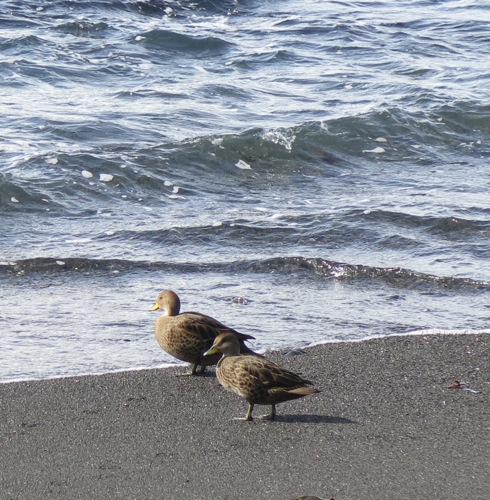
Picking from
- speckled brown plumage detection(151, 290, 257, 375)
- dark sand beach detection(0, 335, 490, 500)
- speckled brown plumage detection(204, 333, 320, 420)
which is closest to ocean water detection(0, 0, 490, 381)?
speckled brown plumage detection(151, 290, 257, 375)

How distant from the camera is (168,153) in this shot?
12484mm

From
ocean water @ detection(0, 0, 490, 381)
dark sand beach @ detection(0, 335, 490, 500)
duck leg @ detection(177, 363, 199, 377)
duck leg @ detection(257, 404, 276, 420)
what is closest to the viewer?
dark sand beach @ detection(0, 335, 490, 500)

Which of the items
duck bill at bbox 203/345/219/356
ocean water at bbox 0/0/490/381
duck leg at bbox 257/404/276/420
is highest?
duck bill at bbox 203/345/219/356

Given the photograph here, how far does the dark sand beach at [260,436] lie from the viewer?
182 inches

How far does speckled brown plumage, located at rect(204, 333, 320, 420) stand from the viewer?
5.27 m

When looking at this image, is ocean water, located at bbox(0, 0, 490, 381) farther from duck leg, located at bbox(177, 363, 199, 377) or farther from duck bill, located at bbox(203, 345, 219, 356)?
duck bill, located at bbox(203, 345, 219, 356)

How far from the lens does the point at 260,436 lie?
5199 millimetres

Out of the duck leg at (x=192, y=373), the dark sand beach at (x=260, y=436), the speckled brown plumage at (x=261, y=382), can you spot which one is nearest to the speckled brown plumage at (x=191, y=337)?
the duck leg at (x=192, y=373)

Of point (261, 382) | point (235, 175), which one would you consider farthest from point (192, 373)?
point (235, 175)

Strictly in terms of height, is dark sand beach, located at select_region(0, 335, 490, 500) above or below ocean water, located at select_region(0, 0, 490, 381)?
above

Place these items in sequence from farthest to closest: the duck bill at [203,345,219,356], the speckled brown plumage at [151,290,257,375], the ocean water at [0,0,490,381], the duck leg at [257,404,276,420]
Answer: the ocean water at [0,0,490,381] → the speckled brown plumage at [151,290,257,375] → the duck bill at [203,345,219,356] → the duck leg at [257,404,276,420]

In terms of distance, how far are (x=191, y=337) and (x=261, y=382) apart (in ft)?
3.02

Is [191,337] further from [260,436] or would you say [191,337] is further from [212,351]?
[260,436]

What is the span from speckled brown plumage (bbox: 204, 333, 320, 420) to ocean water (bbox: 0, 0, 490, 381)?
111 cm
